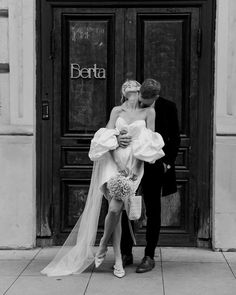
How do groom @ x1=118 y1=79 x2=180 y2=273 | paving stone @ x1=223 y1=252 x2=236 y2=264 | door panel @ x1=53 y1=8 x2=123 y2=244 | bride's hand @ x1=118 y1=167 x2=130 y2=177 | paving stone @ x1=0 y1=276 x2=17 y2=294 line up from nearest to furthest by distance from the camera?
paving stone @ x1=0 y1=276 x2=17 y2=294, bride's hand @ x1=118 y1=167 x2=130 y2=177, groom @ x1=118 y1=79 x2=180 y2=273, paving stone @ x1=223 y1=252 x2=236 y2=264, door panel @ x1=53 y1=8 x2=123 y2=244

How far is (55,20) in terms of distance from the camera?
6.86 m

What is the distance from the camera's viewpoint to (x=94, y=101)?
22.8 feet

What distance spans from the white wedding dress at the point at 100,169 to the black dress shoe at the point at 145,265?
484 mm

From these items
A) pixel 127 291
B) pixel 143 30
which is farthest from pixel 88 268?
pixel 143 30

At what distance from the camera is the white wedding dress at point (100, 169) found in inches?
222

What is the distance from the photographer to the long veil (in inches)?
235

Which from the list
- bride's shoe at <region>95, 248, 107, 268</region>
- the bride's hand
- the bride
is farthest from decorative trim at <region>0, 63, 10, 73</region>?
bride's shoe at <region>95, 248, 107, 268</region>

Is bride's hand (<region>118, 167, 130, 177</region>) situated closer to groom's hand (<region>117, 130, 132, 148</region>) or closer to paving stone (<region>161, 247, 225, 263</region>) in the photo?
groom's hand (<region>117, 130, 132, 148</region>)

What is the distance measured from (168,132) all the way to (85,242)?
135 cm

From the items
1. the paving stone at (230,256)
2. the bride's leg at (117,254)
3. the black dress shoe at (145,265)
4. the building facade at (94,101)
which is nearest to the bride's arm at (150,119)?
the bride's leg at (117,254)

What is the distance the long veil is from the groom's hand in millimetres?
362

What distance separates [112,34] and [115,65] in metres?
0.35

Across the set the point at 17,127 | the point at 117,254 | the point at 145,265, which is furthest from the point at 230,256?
the point at 17,127

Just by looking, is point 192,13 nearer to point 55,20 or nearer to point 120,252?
point 55,20
